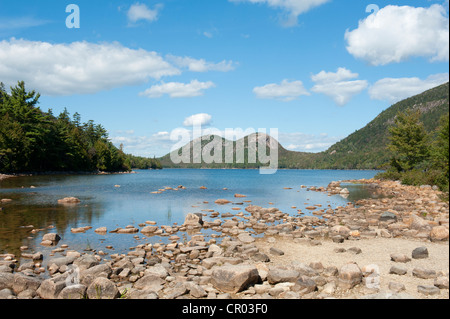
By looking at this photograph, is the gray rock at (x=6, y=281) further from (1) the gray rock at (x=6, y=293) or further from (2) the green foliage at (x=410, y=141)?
(2) the green foliage at (x=410, y=141)

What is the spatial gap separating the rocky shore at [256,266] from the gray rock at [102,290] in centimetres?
3

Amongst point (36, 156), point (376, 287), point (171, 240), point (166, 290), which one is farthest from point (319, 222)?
point (36, 156)

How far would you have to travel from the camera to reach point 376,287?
10266mm

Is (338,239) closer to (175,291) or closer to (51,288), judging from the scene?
(175,291)

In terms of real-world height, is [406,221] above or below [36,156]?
below

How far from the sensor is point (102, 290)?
10117mm

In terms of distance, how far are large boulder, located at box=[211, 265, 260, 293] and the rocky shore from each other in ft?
0.11

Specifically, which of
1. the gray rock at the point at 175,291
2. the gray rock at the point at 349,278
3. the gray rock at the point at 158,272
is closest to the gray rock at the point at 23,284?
the gray rock at the point at 158,272

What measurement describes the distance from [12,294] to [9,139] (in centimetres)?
7734

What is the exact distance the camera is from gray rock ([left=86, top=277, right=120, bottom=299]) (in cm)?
1002

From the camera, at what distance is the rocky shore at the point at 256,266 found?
1018 centimetres

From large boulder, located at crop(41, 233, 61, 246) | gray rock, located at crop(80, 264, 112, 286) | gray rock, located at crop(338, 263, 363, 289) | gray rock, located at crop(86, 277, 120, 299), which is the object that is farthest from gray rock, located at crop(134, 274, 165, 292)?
large boulder, located at crop(41, 233, 61, 246)

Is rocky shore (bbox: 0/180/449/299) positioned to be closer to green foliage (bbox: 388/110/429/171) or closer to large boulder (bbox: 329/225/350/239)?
large boulder (bbox: 329/225/350/239)
